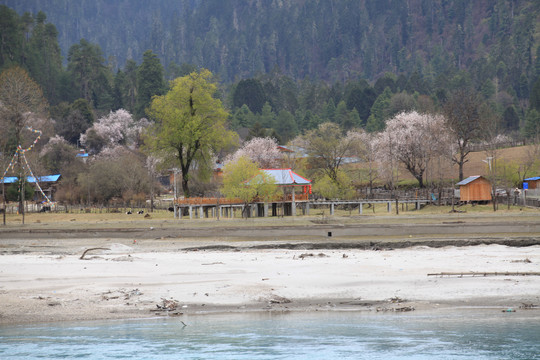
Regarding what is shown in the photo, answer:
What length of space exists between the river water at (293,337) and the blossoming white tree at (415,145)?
56.1 metres

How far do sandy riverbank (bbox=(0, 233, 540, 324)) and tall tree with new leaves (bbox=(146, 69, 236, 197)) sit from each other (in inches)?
1092

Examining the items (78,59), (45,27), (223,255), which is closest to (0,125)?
(223,255)

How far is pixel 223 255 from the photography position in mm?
33500

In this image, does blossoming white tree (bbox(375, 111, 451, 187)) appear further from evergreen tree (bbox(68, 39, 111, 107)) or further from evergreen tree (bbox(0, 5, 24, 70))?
evergreen tree (bbox(0, 5, 24, 70))

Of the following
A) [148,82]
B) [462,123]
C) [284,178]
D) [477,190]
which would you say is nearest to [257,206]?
[284,178]

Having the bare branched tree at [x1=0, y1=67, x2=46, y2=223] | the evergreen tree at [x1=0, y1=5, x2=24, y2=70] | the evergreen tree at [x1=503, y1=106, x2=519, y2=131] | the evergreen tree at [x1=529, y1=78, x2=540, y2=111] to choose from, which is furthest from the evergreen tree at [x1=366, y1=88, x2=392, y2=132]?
the evergreen tree at [x1=0, y1=5, x2=24, y2=70]

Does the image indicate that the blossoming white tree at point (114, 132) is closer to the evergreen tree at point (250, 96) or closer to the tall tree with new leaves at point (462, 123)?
the tall tree with new leaves at point (462, 123)

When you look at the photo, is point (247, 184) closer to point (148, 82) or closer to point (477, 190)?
point (477, 190)

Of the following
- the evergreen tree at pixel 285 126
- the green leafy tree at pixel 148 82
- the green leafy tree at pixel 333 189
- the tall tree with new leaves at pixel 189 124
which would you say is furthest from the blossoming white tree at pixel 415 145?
the green leafy tree at pixel 148 82

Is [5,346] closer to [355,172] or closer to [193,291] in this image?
[193,291]

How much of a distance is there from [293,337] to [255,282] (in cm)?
589

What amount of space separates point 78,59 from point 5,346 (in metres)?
158

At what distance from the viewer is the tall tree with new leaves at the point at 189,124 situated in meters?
60.7

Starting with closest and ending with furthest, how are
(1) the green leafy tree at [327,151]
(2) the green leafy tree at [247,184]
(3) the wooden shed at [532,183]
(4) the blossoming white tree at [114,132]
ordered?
1. (2) the green leafy tree at [247,184]
2. (3) the wooden shed at [532,183]
3. (1) the green leafy tree at [327,151]
4. (4) the blossoming white tree at [114,132]
